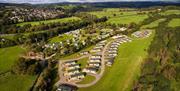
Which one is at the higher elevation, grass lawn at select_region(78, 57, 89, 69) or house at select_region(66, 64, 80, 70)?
house at select_region(66, 64, 80, 70)

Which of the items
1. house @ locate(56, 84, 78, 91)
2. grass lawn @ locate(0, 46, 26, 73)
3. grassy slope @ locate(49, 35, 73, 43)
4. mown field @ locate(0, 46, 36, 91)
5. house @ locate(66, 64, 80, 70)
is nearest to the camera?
house @ locate(56, 84, 78, 91)

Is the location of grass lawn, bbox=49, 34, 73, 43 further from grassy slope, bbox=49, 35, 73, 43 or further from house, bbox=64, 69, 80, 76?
house, bbox=64, 69, 80, 76

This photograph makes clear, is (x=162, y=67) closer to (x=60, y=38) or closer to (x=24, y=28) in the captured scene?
(x=60, y=38)

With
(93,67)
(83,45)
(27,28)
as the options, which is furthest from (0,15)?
(93,67)

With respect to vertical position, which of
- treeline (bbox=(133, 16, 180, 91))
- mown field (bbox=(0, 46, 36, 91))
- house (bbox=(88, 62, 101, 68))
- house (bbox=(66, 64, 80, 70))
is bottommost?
mown field (bbox=(0, 46, 36, 91))

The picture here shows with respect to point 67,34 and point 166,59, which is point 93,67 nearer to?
point 166,59

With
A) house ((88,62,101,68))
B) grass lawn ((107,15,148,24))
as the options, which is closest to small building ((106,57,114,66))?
house ((88,62,101,68))
